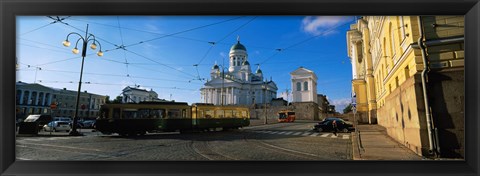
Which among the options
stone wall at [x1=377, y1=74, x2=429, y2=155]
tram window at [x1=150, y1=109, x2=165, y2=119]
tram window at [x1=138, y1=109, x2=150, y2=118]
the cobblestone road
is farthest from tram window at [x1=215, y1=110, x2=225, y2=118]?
stone wall at [x1=377, y1=74, x2=429, y2=155]

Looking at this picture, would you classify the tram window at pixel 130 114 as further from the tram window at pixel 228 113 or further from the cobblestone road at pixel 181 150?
the tram window at pixel 228 113

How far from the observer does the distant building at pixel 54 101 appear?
6023mm

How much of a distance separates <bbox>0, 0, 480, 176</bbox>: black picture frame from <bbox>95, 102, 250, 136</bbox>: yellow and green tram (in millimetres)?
7008

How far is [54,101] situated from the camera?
9.00 metres

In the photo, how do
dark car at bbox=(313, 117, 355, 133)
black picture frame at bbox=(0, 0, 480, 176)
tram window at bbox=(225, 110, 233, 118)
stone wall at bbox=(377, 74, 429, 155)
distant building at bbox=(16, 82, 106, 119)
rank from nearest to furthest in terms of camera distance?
black picture frame at bbox=(0, 0, 480, 176) < stone wall at bbox=(377, 74, 429, 155) < distant building at bbox=(16, 82, 106, 119) < dark car at bbox=(313, 117, 355, 133) < tram window at bbox=(225, 110, 233, 118)

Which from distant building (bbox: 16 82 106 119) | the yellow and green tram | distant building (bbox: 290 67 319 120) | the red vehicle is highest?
distant building (bbox: 290 67 319 120)

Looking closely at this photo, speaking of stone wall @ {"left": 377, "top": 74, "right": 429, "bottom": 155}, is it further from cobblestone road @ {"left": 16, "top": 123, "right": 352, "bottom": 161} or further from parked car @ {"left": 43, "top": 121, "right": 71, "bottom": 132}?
parked car @ {"left": 43, "top": 121, "right": 71, "bottom": 132}

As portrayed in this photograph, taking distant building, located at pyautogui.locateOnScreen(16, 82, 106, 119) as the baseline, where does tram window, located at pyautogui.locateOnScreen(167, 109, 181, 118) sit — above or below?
below

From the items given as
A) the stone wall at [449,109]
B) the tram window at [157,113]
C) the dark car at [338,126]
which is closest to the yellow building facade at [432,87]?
the stone wall at [449,109]

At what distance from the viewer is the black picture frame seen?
424cm
